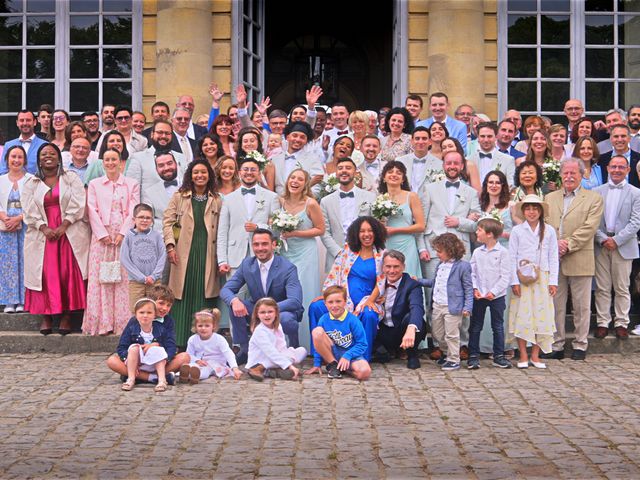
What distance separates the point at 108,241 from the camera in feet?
36.9

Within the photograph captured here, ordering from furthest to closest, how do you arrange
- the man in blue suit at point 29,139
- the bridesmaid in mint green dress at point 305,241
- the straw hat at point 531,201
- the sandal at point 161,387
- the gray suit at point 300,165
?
the man in blue suit at point 29,139 < the gray suit at point 300,165 < the bridesmaid in mint green dress at point 305,241 < the straw hat at point 531,201 < the sandal at point 161,387

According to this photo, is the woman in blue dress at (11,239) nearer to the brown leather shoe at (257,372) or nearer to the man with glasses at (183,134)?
the man with glasses at (183,134)

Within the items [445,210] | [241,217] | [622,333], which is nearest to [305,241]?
[241,217]

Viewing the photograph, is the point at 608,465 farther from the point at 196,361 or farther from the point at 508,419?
the point at 196,361

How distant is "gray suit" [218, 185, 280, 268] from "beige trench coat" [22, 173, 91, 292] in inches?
55.6

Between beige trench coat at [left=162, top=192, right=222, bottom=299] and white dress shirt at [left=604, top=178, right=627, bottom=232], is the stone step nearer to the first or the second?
beige trench coat at [left=162, top=192, right=222, bottom=299]

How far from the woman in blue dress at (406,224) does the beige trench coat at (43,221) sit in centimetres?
297

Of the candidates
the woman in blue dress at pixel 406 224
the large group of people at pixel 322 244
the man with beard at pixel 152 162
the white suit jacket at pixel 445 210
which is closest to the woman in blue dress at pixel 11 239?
the large group of people at pixel 322 244

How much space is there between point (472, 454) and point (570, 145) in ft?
19.9

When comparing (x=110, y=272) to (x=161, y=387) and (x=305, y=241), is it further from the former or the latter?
(x=161, y=387)

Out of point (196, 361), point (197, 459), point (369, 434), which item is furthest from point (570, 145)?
point (197, 459)

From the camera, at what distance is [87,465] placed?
6.61 metres

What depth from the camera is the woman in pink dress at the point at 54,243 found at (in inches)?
446

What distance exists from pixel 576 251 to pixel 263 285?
117 inches
